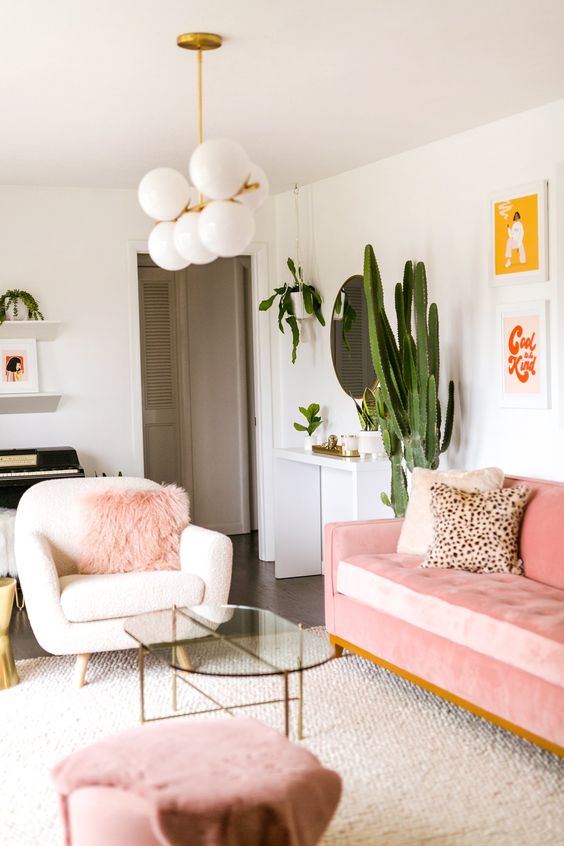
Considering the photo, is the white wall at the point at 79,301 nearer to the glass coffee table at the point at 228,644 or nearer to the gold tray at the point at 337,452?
the gold tray at the point at 337,452

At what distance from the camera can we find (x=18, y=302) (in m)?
6.11

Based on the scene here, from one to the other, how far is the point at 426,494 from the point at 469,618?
3.19ft

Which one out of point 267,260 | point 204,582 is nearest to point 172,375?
point 267,260

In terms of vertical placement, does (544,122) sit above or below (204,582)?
above

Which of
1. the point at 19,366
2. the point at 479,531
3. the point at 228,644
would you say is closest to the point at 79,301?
the point at 19,366

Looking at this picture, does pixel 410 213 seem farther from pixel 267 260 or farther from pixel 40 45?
pixel 40 45

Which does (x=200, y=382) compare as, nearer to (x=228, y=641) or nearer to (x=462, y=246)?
(x=462, y=246)

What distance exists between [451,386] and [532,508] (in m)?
1.09

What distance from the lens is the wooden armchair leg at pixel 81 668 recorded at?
4.00 meters

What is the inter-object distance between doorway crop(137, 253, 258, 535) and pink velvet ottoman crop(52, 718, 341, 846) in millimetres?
5188

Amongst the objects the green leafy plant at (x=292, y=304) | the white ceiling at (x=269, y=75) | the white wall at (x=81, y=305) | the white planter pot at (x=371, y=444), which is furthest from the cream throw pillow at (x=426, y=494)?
the white wall at (x=81, y=305)

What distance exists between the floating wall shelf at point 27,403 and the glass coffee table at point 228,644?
107 inches

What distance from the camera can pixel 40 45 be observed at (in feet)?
11.4

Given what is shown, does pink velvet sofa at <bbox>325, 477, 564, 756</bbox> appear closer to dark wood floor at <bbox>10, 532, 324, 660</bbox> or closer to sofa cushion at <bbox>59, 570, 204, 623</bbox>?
sofa cushion at <bbox>59, 570, 204, 623</bbox>
